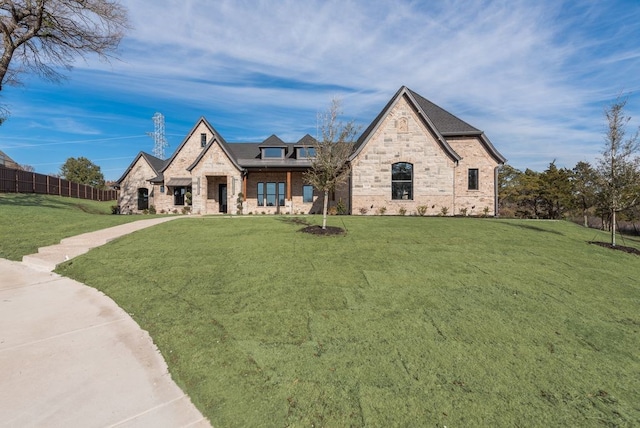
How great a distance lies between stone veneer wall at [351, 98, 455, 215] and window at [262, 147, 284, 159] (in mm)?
7969

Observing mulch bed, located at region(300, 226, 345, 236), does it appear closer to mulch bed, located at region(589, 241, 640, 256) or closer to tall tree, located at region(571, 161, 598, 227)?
mulch bed, located at region(589, 241, 640, 256)

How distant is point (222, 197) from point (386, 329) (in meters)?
23.1

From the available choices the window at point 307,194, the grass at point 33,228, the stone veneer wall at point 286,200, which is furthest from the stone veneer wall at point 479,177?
the grass at point 33,228

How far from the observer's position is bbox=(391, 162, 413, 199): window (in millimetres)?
19469

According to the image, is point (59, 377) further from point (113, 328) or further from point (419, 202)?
point (419, 202)

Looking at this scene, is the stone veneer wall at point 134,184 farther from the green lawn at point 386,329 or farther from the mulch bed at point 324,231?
the mulch bed at point 324,231

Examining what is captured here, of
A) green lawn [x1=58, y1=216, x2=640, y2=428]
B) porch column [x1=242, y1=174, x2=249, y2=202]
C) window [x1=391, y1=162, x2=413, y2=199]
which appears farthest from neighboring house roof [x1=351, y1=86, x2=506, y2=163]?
green lawn [x1=58, y1=216, x2=640, y2=428]

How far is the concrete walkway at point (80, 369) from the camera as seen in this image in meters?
2.59

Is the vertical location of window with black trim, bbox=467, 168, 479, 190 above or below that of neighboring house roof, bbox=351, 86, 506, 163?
below

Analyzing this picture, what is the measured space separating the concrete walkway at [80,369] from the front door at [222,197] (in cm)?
1948

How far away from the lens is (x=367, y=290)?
18.7 feet

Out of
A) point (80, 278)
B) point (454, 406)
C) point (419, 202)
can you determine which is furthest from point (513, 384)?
point (419, 202)

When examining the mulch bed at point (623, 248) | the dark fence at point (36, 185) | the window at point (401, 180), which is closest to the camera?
the mulch bed at point (623, 248)

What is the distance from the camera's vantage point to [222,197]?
81.8 feet
